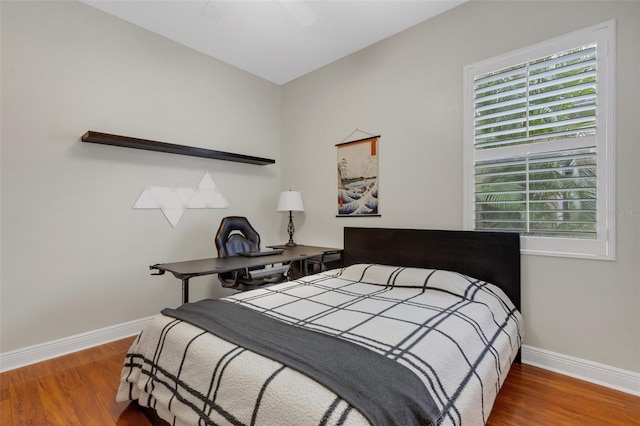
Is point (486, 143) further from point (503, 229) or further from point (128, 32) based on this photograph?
point (128, 32)

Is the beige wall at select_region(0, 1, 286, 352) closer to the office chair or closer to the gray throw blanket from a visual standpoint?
the office chair

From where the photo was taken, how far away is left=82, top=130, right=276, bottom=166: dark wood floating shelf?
2.44m

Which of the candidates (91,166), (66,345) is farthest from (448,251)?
(66,345)

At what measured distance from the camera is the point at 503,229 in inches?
92.1

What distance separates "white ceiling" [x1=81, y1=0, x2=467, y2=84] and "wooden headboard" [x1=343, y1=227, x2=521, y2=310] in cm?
189

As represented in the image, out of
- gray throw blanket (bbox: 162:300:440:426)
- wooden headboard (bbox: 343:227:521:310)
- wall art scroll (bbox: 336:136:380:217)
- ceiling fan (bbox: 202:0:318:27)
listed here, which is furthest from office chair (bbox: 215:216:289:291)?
ceiling fan (bbox: 202:0:318:27)

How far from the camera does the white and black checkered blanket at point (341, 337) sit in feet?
3.24

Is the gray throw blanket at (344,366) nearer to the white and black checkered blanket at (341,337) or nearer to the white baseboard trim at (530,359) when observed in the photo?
the white and black checkered blanket at (341,337)

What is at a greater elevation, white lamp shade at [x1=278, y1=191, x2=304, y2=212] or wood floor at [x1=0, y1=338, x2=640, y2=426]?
white lamp shade at [x1=278, y1=191, x2=304, y2=212]

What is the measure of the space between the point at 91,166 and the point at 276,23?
2.03 metres

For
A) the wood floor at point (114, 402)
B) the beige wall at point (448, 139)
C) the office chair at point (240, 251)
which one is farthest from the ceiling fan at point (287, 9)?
the wood floor at point (114, 402)

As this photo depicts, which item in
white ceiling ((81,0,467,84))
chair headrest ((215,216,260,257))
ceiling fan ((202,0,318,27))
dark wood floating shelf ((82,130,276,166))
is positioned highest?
white ceiling ((81,0,467,84))

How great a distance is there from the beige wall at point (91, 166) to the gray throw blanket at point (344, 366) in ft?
5.53

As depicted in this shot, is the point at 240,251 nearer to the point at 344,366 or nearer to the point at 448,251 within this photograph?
the point at 448,251
